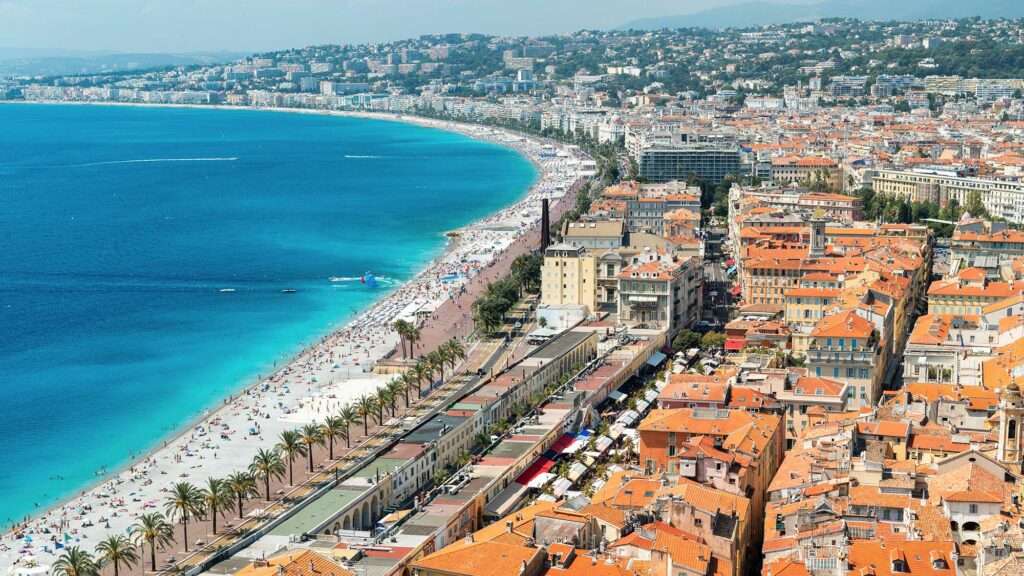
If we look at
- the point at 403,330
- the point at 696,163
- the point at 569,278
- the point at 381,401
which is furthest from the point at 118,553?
the point at 696,163

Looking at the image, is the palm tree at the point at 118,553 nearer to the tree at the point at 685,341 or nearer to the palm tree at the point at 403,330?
the palm tree at the point at 403,330

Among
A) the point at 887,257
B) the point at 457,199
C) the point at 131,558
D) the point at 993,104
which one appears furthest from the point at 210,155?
the point at 131,558

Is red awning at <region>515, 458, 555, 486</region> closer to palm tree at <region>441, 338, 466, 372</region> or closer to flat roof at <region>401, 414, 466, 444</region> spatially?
flat roof at <region>401, 414, 466, 444</region>

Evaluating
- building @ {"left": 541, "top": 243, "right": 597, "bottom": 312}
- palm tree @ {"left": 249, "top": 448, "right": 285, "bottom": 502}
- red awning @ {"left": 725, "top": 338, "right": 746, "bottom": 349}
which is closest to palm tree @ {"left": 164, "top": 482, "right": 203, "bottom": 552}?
palm tree @ {"left": 249, "top": 448, "right": 285, "bottom": 502}

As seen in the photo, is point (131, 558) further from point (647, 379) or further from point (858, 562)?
point (647, 379)

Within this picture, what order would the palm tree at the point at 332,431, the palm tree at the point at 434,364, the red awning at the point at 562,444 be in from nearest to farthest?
the red awning at the point at 562,444 → the palm tree at the point at 332,431 → the palm tree at the point at 434,364

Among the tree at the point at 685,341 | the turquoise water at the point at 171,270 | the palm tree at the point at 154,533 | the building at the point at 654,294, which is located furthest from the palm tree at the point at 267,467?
the building at the point at 654,294

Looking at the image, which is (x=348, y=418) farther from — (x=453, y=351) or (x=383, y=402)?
(x=453, y=351)

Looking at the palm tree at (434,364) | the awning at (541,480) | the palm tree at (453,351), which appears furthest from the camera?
the palm tree at (453,351)
